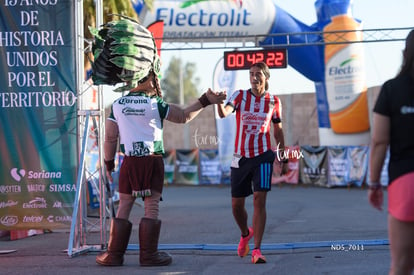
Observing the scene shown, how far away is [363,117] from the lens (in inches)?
939

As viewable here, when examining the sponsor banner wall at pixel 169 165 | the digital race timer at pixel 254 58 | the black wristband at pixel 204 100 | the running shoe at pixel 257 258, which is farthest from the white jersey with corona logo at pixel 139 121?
the sponsor banner wall at pixel 169 165

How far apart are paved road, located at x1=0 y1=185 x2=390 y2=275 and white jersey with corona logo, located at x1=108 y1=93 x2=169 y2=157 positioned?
119 centimetres

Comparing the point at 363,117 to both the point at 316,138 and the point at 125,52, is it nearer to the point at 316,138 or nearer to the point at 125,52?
the point at 316,138

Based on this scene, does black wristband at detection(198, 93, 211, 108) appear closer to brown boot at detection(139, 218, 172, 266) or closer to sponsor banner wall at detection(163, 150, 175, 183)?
brown boot at detection(139, 218, 172, 266)

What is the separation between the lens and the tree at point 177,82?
3869 inches

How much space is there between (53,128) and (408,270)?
5333mm

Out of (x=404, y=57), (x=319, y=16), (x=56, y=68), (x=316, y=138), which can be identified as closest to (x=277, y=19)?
(x=319, y=16)

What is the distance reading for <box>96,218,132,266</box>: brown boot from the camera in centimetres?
708

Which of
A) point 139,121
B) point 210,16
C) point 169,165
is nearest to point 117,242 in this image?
point 139,121

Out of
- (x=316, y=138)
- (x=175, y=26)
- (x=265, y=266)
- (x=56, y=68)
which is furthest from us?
(x=316, y=138)

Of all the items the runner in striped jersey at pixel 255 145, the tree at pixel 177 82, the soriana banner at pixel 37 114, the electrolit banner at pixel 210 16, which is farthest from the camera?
the tree at pixel 177 82

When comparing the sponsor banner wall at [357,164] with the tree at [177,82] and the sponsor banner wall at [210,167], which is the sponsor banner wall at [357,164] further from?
the tree at [177,82]

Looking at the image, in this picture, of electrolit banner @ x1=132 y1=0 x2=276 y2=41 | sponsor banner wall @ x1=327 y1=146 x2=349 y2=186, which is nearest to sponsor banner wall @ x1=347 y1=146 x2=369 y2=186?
sponsor banner wall @ x1=327 y1=146 x2=349 y2=186

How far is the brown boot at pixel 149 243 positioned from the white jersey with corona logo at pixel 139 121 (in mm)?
689
